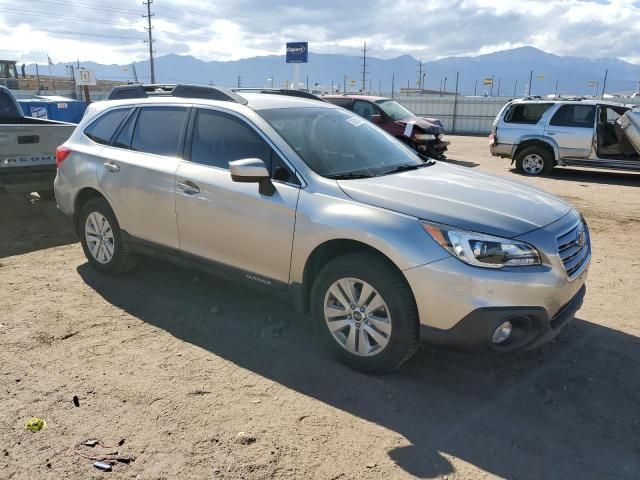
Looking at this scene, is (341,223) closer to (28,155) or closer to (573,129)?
(28,155)

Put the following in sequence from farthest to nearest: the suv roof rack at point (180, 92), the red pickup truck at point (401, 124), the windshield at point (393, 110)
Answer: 1. the windshield at point (393, 110)
2. the red pickup truck at point (401, 124)
3. the suv roof rack at point (180, 92)

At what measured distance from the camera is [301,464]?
268cm

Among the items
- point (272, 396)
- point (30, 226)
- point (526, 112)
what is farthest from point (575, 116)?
point (272, 396)

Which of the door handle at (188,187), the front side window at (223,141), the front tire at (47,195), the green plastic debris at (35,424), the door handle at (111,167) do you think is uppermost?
the front side window at (223,141)

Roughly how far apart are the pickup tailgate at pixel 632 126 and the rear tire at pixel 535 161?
1.63 metres

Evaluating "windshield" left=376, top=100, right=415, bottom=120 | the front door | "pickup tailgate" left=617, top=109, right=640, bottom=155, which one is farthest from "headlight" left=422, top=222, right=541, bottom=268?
"windshield" left=376, top=100, right=415, bottom=120

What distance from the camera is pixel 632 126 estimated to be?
1075cm

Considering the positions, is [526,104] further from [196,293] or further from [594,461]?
[594,461]

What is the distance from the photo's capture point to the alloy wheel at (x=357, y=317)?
326 centimetres

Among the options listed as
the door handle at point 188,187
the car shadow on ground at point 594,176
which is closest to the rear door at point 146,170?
the door handle at point 188,187

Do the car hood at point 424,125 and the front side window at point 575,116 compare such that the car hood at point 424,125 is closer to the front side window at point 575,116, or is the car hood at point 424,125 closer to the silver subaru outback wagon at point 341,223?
the front side window at point 575,116

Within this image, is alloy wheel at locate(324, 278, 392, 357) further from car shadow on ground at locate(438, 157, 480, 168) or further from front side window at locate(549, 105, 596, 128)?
car shadow on ground at locate(438, 157, 480, 168)

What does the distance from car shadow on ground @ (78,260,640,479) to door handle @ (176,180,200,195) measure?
1.02 metres

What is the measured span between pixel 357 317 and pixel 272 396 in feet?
2.34
